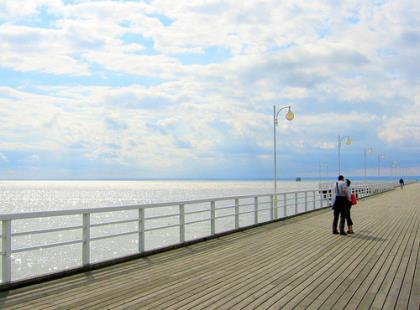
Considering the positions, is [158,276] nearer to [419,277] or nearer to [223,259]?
[223,259]

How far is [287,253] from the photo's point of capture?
33.9ft

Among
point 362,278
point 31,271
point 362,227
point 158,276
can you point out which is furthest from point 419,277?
point 31,271

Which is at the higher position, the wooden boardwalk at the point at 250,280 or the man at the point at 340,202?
the man at the point at 340,202

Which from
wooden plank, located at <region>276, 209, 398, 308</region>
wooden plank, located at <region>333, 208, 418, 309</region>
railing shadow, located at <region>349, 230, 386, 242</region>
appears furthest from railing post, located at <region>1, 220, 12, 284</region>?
railing shadow, located at <region>349, 230, 386, 242</region>

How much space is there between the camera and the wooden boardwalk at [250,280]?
20.3ft

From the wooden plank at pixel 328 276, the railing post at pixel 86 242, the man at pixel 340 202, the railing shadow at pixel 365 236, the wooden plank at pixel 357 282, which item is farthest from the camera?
the man at pixel 340 202

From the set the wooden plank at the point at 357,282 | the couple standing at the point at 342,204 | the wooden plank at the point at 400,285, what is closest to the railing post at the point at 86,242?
the wooden plank at the point at 357,282

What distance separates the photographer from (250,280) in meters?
7.53

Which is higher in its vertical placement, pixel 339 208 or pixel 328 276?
pixel 339 208

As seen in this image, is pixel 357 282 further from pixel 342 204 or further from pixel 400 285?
pixel 342 204

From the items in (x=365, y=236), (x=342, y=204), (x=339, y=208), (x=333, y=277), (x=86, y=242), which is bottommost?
(x=365, y=236)

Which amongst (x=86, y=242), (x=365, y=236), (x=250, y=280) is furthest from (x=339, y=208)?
(x=86, y=242)

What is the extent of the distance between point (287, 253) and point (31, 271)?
20.9 meters

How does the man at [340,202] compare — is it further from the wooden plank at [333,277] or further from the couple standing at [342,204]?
the wooden plank at [333,277]
